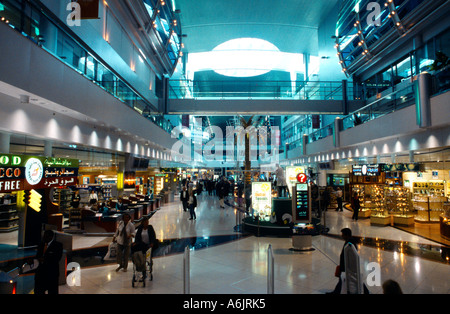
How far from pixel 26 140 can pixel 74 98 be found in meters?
2.60

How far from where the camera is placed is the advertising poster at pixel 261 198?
12.4m

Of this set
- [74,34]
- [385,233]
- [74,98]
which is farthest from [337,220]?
[74,34]

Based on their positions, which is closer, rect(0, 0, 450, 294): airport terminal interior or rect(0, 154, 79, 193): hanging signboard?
rect(0, 0, 450, 294): airport terminal interior

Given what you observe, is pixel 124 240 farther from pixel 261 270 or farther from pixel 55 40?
pixel 55 40

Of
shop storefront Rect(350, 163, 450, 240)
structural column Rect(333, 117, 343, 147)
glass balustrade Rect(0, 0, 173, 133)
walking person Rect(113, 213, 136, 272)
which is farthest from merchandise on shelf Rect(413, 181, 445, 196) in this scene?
glass balustrade Rect(0, 0, 173, 133)

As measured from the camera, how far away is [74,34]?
955 cm

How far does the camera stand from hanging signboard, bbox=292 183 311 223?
9.19 metres

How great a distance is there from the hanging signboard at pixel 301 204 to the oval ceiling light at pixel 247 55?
2636 centimetres

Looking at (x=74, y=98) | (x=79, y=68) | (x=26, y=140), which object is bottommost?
(x=26, y=140)

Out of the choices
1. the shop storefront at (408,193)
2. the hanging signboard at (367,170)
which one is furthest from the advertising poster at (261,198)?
the hanging signboard at (367,170)

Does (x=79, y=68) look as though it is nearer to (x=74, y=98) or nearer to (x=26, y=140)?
(x=74, y=98)

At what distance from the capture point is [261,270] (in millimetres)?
6824

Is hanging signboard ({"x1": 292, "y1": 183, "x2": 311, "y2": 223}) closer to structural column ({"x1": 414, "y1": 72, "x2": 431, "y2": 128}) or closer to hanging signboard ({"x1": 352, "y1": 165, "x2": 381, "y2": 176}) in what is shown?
structural column ({"x1": 414, "y1": 72, "x2": 431, "y2": 128})

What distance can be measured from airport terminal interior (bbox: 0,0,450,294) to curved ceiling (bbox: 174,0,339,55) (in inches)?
9.1
